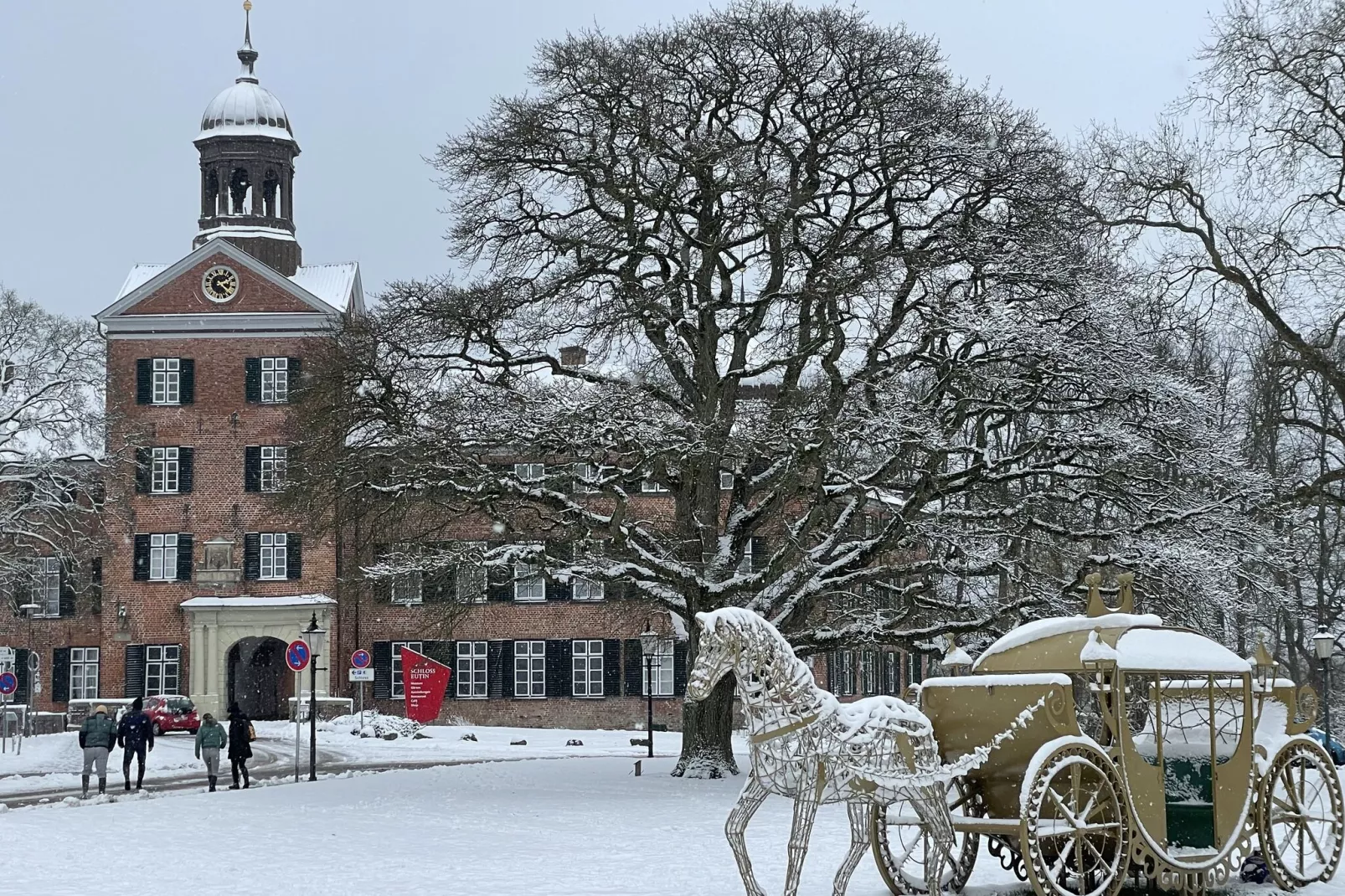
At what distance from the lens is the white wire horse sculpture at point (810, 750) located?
11438 mm

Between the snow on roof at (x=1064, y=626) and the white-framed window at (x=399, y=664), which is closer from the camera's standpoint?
the snow on roof at (x=1064, y=626)

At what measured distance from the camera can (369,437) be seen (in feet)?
86.6

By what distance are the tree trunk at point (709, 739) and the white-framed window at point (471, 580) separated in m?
3.72

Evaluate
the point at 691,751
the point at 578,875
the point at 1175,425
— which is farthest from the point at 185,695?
the point at 578,875

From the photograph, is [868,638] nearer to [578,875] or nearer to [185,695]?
[578,875]

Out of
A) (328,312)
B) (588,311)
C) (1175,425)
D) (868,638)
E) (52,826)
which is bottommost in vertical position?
(52,826)

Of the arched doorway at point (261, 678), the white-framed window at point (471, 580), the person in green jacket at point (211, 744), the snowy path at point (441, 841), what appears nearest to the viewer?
the snowy path at point (441, 841)

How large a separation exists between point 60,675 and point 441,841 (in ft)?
130

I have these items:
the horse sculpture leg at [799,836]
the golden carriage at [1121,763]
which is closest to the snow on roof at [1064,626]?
the golden carriage at [1121,763]

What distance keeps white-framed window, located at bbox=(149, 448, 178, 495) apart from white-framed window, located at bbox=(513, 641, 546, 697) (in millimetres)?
11670

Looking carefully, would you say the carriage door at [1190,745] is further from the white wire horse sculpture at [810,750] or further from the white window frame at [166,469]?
the white window frame at [166,469]

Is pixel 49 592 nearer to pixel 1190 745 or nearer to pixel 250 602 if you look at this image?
pixel 250 602

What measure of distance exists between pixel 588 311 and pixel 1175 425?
8682mm

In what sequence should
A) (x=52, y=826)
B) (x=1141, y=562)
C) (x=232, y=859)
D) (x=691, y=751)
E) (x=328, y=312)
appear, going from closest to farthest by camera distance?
(x=232, y=859) < (x=52, y=826) < (x=1141, y=562) < (x=691, y=751) < (x=328, y=312)
